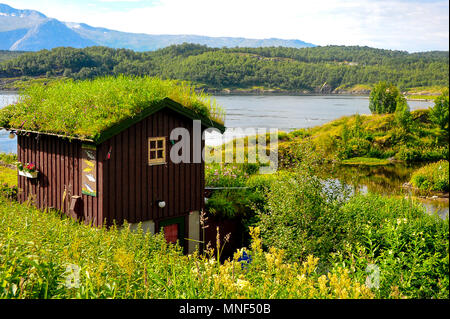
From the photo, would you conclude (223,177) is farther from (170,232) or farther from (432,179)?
(432,179)

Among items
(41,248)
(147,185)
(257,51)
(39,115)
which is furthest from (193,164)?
(257,51)

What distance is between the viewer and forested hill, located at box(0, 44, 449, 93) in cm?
2853

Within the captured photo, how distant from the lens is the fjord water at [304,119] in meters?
20.6

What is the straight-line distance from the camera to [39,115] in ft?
35.2

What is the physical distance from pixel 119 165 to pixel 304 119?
1693 inches

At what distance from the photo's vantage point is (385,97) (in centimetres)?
3869

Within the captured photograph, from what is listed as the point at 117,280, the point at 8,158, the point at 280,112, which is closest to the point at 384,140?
the point at 280,112

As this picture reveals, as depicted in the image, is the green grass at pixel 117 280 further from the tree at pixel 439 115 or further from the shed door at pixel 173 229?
the tree at pixel 439 115

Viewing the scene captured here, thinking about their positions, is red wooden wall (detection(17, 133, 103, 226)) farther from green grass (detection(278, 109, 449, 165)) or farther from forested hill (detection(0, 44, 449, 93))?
green grass (detection(278, 109, 449, 165))

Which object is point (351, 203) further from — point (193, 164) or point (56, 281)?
point (56, 281)

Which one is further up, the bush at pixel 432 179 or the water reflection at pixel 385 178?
the bush at pixel 432 179

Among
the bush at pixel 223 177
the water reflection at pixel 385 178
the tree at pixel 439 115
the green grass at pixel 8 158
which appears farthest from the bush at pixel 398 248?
the tree at pixel 439 115

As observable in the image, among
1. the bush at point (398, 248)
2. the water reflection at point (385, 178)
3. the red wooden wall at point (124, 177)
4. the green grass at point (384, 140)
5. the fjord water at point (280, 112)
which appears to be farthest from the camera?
the fjord water at point (280, 112)

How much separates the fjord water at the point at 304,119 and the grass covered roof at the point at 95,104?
598 mm
